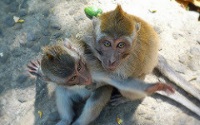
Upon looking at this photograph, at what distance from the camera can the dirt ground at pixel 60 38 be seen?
532 cm

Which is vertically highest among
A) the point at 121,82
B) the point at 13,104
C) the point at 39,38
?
the point at 121,82

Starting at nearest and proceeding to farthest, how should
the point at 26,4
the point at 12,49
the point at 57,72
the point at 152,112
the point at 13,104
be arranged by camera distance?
the point at 57,72 < the point at 152,112 < the point at 13,104 < the point at 12,49 < the point at 26,4

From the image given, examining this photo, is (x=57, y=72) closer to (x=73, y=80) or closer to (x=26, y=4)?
(x=73, y=80)

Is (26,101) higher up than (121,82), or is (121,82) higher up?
(121,82)

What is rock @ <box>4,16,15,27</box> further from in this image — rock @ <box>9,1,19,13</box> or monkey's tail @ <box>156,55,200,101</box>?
monkey's tail @ <box>156,55,200,101</box>

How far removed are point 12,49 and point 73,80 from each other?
201cm

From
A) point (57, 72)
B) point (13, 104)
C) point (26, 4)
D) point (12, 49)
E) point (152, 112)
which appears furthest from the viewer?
point (26, 4)

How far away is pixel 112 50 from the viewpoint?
4480 millimetres

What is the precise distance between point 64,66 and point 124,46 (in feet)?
2.44

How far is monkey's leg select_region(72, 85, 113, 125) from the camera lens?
498 centimetres

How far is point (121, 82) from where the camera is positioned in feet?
16.1

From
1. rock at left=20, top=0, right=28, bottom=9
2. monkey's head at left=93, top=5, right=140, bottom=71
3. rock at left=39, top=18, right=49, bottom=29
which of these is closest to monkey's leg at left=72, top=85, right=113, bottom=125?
monkey's head at left=93, top=5, right=140, bottom=71

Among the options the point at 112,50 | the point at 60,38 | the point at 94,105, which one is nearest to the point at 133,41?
the point at 112,50

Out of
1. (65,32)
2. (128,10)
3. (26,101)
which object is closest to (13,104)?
(26,101)
